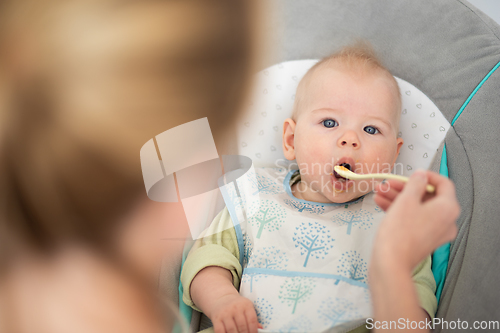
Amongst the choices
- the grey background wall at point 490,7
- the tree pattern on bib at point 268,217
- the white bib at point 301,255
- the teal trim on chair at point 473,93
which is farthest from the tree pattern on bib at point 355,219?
the grey background wall at point 490,7

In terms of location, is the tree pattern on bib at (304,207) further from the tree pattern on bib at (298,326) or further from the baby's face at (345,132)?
the tree pattern on bib at (298,326)

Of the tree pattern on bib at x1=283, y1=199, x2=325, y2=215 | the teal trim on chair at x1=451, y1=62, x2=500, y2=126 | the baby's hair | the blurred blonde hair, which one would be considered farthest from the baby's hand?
the teal trim on chair at x1=451, y1=62, x2=500, y2=126

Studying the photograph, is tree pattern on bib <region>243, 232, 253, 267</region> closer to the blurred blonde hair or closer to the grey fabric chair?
the grey fabric chair

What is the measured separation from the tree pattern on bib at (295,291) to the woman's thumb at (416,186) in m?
0.28

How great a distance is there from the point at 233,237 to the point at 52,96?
1.64 feet

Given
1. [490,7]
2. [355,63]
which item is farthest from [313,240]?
[490,7]

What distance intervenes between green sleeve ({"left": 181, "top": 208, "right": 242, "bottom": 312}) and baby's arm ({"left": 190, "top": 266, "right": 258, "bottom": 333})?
0.01 m

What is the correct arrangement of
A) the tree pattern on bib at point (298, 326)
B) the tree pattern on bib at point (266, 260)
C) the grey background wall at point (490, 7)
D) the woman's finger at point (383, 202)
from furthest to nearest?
1. the grey background wall at point (490, 7)
2. the tree pattern on bib at point (266, 260)
3. the tree pattern on bib at point (298, 326)
4. the woman's finger at point (383, 202)

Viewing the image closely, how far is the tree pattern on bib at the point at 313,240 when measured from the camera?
65cm

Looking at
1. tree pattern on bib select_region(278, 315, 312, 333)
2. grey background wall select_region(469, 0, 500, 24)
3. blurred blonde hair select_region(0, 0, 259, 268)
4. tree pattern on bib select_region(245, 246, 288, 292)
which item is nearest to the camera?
blurred blonde hair select_region(0, 0, 259, 268)

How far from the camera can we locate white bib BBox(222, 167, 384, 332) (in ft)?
1.86

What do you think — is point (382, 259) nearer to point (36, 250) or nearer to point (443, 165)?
point (36, 250)

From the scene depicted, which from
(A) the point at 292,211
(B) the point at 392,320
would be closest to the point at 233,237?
(A) the point at 292,211

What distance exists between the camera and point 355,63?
0.79m
